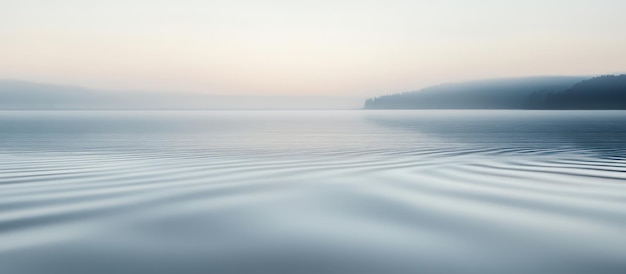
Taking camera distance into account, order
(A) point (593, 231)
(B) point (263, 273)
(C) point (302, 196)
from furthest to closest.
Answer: (C) point (302, 196), (A) point (593, 231), (B) point (263, 273)

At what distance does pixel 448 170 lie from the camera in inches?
529

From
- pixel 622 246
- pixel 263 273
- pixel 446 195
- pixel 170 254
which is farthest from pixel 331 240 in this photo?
pixel 446 195

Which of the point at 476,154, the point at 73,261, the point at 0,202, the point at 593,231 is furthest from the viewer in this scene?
the point at 476,154

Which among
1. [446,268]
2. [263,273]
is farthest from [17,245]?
[446,268]

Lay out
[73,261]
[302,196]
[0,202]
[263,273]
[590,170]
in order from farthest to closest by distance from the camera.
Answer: [590,170] → [302,196] → [0,202] → [73,261] → [263,273]

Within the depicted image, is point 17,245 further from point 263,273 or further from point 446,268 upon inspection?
point 446,268

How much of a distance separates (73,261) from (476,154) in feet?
50.1

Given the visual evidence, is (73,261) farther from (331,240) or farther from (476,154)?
(476,154)

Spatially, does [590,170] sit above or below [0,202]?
below

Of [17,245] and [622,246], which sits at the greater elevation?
[17,245]

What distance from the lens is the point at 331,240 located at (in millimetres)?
6223

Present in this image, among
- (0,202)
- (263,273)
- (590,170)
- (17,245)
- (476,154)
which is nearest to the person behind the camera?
(263,273)

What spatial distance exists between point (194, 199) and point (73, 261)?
360cm

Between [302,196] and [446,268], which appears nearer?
[446,268]
